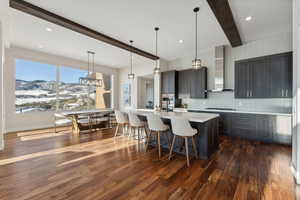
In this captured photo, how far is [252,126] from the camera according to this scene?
13.0 ft

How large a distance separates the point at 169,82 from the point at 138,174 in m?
4.48

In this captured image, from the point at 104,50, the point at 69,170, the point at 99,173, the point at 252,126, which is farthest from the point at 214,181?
the point at 104,50

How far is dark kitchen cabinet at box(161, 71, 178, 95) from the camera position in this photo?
19.3ft

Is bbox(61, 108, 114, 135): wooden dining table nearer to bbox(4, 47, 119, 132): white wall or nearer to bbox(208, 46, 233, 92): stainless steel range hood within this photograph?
bbox(4, 47, 119, 132): white wall

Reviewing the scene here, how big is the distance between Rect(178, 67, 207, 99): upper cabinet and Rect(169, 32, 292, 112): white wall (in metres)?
0.32

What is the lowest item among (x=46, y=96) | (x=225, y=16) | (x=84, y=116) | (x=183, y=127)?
(x=84, y=116)

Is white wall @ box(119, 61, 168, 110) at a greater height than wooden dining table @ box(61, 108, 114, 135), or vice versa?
white wall @ box(119, 61, 168, 110)

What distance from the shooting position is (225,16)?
284 cm

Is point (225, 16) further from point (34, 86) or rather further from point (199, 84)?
point (34, 86)

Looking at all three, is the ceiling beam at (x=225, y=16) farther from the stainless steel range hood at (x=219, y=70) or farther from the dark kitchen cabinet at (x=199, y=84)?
the dark kitchen cabinet at (x=199, y=84)

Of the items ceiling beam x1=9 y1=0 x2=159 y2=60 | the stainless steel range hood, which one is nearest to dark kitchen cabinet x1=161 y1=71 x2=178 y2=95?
the stainless steel range hood

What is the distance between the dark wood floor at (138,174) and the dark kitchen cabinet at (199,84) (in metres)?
2.39

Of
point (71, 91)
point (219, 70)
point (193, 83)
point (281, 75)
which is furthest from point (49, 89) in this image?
point (281, 75)

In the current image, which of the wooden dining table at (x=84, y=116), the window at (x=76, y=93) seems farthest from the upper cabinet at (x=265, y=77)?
the window at (x=76, y=93)
